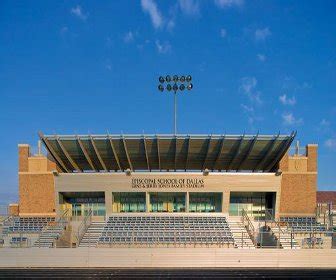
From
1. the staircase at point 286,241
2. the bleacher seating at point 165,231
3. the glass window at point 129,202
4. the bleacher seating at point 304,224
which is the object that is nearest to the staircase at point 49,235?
the bleacher seating at point 165,231

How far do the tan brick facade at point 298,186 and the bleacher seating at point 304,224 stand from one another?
1048 millimetres

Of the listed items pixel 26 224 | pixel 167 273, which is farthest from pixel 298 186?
pixel 26 224

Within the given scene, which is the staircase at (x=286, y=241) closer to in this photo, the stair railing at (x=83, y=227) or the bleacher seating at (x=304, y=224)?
the bleacher seating at (x=304, y=224)

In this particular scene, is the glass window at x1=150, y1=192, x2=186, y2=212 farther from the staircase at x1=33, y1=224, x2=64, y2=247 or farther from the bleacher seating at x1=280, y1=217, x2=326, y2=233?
the bleacher seating at x1=280, y1=217, x2=326, y2=233

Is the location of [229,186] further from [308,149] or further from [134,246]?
[134,246]

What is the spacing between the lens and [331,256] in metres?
35.1

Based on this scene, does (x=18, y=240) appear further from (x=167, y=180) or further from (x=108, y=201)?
(x=167, y=180)

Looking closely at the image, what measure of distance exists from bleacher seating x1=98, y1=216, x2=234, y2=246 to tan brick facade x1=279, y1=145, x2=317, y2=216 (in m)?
8.16

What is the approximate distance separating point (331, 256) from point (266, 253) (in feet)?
17.9

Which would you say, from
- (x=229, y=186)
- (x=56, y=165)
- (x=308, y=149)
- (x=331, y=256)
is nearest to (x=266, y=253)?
(x=331, y=256)

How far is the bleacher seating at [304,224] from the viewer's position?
44.0 meters

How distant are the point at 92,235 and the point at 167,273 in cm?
1472

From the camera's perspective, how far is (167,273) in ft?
99.6

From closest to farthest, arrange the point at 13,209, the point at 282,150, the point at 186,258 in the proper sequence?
1. the point at 186,258
2. the point at 282,150
3. the point at 13,209
